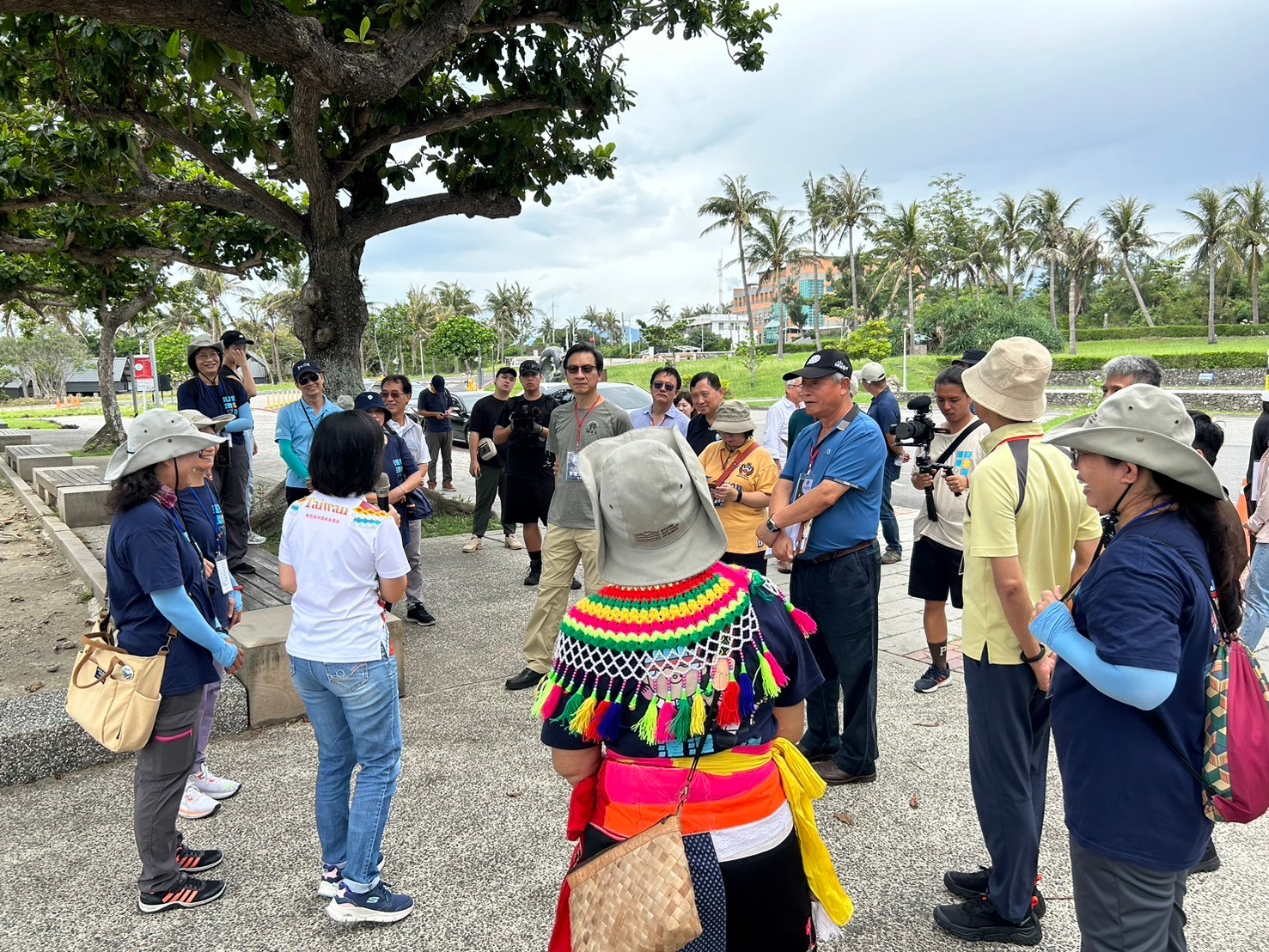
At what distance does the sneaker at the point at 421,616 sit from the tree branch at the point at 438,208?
14.7 feet

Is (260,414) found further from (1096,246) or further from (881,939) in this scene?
(1096,246)

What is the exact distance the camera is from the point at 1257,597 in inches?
177

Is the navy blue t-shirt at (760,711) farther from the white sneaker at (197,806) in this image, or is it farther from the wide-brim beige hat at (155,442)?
the white sneaker at (197,806)

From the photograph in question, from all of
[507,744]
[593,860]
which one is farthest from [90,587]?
[593,860]

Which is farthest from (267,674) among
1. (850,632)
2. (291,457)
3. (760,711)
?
(760,711)

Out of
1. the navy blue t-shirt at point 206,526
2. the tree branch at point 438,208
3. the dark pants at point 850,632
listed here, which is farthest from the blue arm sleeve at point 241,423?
the dark pants at point 850,632

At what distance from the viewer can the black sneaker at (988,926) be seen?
8.72ft

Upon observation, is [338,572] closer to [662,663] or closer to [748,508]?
[662,663]

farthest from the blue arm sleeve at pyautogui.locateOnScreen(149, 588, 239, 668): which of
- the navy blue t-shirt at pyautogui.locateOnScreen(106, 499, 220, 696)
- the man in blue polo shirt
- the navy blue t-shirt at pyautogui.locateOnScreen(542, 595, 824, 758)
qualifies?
the man in blue polo shirt

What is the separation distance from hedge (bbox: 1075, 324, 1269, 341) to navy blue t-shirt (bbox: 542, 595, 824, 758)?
61.3m

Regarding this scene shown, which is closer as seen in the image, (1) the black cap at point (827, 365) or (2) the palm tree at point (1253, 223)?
(1) the black cap at point (827, 365)

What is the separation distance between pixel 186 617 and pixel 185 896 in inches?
42.9

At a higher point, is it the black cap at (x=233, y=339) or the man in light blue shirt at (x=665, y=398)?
the black cap at (x=233, y=339)

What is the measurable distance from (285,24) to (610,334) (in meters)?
106
